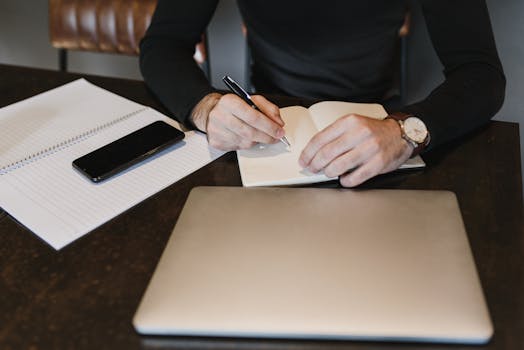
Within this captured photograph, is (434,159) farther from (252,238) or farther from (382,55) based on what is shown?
(382,55)

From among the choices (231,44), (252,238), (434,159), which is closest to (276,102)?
(434,159)

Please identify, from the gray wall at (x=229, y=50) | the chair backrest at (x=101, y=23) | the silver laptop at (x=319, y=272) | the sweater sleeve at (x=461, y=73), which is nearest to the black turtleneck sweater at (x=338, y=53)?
the sweater sleeve at (x=461, y=73)

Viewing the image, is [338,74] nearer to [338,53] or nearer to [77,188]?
[338,53]

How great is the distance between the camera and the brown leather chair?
4.62 ft

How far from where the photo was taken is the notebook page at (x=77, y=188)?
61 centimetres

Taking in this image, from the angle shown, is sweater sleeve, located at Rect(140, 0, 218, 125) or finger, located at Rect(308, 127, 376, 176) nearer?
finger, located at Rect(308, 127, 376, 176)

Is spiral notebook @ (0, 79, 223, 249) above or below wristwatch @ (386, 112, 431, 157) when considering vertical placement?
below

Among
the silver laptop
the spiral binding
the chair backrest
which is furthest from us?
the chair backrest

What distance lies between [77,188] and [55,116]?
0.85 feet

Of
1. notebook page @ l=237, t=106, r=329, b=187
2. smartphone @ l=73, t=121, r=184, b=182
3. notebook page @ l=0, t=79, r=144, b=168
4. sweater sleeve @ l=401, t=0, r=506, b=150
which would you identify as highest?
sweater sleeve @ l=401, t=0, r=506, b=150

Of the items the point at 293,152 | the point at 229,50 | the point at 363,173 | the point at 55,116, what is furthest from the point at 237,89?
the point at 229,50

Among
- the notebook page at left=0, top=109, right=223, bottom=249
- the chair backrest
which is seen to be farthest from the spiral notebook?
the chair backrest

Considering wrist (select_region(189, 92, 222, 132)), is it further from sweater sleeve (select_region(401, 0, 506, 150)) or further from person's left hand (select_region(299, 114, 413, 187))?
sweater sleeve (select_region(401, 0, 506, 150))

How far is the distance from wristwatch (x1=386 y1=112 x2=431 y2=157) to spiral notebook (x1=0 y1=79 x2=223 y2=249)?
293mm
